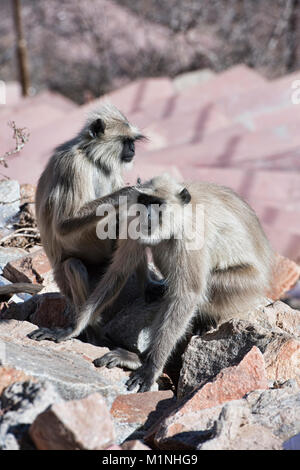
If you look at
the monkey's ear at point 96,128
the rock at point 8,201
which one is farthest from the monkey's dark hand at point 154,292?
the rock at point 8,201

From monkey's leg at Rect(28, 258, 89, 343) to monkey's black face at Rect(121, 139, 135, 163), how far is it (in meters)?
0.72

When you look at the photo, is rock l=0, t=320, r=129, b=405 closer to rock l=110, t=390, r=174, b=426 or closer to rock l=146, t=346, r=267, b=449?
rock l=110, t=390, r=174, b=426

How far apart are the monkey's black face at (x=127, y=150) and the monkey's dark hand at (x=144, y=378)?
1.31m

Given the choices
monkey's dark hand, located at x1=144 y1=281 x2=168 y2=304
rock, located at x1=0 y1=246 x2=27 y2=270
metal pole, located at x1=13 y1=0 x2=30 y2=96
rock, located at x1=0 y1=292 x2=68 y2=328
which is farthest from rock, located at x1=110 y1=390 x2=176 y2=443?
metal pole, located at x1=13 y1=0 x2=30 y2=96

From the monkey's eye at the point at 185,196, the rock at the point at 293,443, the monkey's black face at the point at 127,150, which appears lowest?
the rock at the point at 293,443

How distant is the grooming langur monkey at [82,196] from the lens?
386 centimetres

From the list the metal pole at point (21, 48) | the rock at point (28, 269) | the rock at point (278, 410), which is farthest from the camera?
the metal pole at point (21, 48)

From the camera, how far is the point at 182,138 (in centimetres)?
880

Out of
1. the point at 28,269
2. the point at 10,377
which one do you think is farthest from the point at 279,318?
the point at 10,377

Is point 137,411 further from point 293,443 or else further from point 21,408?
point 293,443

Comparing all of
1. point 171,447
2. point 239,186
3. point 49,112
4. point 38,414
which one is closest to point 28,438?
point 38,414

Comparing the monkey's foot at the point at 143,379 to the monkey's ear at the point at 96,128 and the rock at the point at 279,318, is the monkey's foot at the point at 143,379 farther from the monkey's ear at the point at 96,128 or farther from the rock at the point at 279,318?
the monkey's ear at the point at 96,128

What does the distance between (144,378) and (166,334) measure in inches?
10.2
